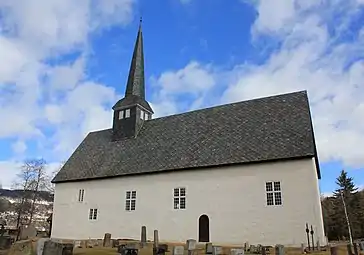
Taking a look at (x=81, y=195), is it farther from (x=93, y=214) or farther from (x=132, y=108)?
Result: (x=132, y=108)

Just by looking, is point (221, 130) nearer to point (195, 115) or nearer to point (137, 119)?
point (195, 115)

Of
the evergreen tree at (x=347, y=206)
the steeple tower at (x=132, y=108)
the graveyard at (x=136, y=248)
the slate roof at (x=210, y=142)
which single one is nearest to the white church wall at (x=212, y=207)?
the slate roof at (x=210, y=142)

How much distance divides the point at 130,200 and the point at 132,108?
911cm

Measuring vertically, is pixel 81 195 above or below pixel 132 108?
below

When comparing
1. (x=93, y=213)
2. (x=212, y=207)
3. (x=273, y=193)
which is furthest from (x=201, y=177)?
(x=93, y=213)

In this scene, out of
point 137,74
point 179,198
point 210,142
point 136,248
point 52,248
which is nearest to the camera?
point 52,248

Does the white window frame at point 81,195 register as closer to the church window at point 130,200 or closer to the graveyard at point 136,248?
the church window at point 130,200

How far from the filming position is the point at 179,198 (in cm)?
2364

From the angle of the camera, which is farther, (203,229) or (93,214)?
(93,214)

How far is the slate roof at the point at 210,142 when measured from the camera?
22016 mm

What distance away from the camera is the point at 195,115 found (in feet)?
96.4

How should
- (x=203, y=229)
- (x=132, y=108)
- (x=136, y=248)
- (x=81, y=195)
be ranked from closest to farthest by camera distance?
(x=136, y=248)
(x=203, y=229)
(x=81, y=195)
(x=132, y=108)

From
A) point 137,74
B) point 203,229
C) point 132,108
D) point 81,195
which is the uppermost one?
Result: point 137,74

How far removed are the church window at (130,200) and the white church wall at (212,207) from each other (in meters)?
0.33
